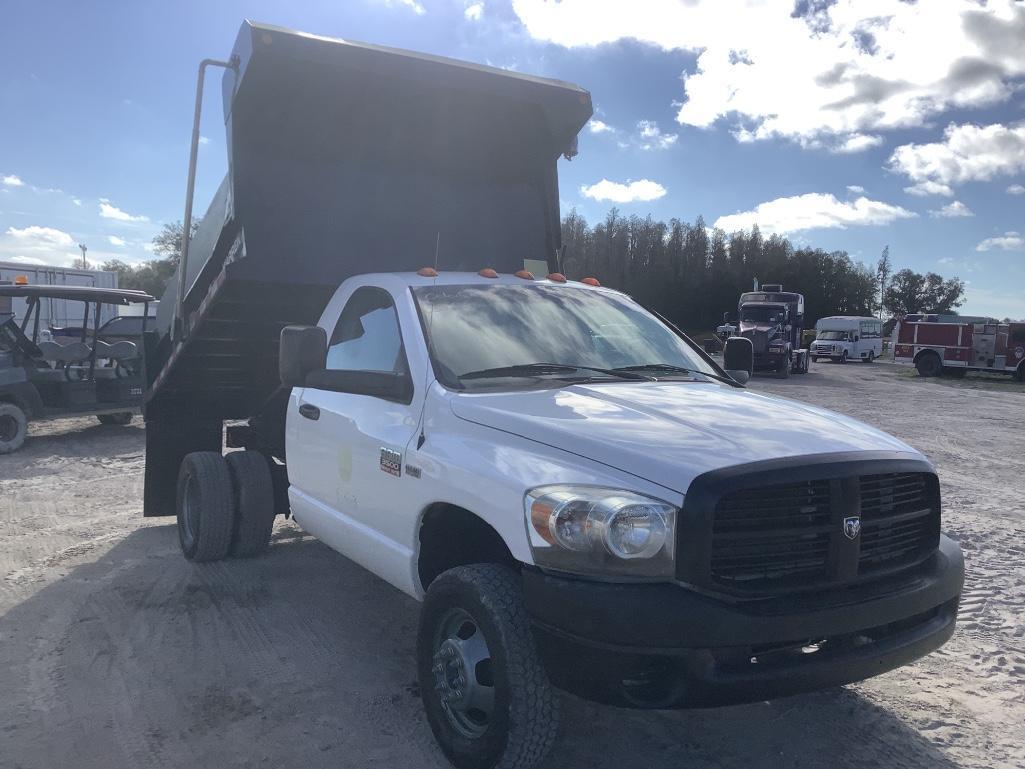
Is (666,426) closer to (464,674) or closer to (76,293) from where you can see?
(464,674)

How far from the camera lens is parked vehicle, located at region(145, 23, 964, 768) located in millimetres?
2662

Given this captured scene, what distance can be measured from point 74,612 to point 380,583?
6.00 feet

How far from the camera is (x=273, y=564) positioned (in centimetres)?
581

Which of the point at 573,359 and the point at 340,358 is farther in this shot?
the point at 340,358

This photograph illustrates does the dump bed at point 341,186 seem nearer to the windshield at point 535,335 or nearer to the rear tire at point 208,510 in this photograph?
the rear tire at point 208,510

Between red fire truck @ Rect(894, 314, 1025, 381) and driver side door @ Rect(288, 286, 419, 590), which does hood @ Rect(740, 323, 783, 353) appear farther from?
driver side door @ Rect(288, 286, 419, 590)

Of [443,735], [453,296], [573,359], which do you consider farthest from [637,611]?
[453,296]

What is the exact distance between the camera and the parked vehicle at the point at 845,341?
42438mm

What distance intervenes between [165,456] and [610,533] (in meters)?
5.03

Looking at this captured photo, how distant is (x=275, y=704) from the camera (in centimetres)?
370

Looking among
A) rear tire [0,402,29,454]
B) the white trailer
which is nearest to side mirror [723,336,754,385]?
rear tire [0,402,29,454]

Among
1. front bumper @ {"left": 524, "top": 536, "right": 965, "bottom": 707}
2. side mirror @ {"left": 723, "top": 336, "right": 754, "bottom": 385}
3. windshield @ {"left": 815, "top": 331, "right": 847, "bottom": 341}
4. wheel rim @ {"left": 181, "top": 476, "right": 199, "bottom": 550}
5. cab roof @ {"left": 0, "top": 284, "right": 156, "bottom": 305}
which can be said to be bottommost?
wheel rim @ {"left": 181, "top": 476, "right": 199, "bottom": 550}

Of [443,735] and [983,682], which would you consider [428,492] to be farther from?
[983,682]

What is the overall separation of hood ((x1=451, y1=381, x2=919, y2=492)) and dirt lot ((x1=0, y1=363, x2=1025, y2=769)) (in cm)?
132
